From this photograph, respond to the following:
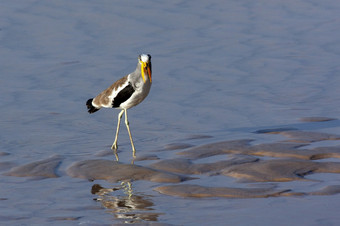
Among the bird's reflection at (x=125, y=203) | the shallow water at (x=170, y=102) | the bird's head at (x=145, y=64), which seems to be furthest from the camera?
the bird's head at (x=145, y=64)

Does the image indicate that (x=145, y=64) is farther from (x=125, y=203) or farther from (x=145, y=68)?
(x=125, y=203)

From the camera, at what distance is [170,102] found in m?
14.0

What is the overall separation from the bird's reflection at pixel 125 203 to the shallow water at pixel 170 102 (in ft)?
0.07

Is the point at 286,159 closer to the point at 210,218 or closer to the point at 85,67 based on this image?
the point at 210,218

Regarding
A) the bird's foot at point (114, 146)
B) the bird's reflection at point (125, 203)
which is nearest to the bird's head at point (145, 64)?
the bird's foot at point (114, 146)

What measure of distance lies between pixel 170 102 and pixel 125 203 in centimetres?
578

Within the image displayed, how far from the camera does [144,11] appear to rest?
70.2 feet

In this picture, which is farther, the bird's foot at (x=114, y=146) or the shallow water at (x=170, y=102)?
the bird's foot at (x=114, y=146)

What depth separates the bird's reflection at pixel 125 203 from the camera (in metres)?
7.83

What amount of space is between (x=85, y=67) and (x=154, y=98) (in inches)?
110

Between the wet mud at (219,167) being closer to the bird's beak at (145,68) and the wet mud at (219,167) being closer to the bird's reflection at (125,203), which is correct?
the bird's reflection at (125,203)

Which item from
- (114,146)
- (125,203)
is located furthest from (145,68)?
(125,203)

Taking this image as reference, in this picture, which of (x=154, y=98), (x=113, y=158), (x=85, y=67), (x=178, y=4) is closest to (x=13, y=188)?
(x=113, y=158)

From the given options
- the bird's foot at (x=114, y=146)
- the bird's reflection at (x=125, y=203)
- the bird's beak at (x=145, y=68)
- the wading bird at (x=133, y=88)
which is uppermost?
the bird's beak at (x=145, y=68)
